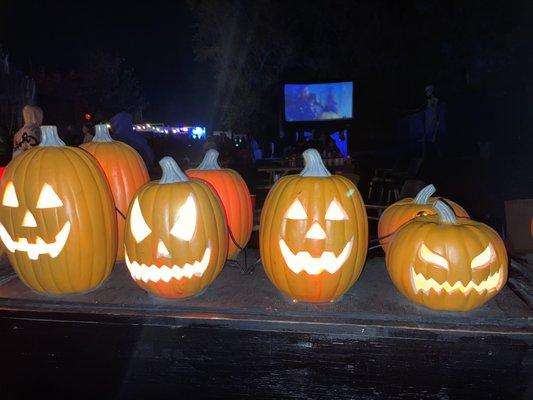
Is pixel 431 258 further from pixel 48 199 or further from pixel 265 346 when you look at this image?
pixel 48 199

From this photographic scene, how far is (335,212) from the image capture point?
5.12 ft

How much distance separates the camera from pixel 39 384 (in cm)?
168

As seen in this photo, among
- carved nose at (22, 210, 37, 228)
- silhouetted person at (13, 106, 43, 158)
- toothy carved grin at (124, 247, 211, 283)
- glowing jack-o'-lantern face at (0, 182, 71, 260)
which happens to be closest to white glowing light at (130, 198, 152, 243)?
toothy carved grin at (124, 247, 211, 283)

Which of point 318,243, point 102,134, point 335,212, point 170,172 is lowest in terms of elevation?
point 318,243

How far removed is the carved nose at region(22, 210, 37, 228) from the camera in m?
1.61

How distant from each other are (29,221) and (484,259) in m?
1.61

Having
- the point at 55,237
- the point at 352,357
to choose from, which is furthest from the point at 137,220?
the point at 352,357

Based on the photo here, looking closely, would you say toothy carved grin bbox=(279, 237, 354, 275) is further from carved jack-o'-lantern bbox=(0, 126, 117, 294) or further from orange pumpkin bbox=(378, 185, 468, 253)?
carved jack-o'-lantern bbox=(0, 126, 117, 294)

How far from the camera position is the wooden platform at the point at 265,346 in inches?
56.3

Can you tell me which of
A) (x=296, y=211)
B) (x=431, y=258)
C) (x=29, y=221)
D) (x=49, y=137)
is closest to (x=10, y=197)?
(x=29, y=221)

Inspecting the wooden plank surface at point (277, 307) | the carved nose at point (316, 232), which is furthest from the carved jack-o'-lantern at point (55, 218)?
the carved nose at point (316, 232)

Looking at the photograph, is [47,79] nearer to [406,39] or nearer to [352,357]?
[406,39]

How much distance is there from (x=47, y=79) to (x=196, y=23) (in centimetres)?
2313

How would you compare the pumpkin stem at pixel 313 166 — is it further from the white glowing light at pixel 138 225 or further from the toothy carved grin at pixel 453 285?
the white glowing light at pixel 138 225
